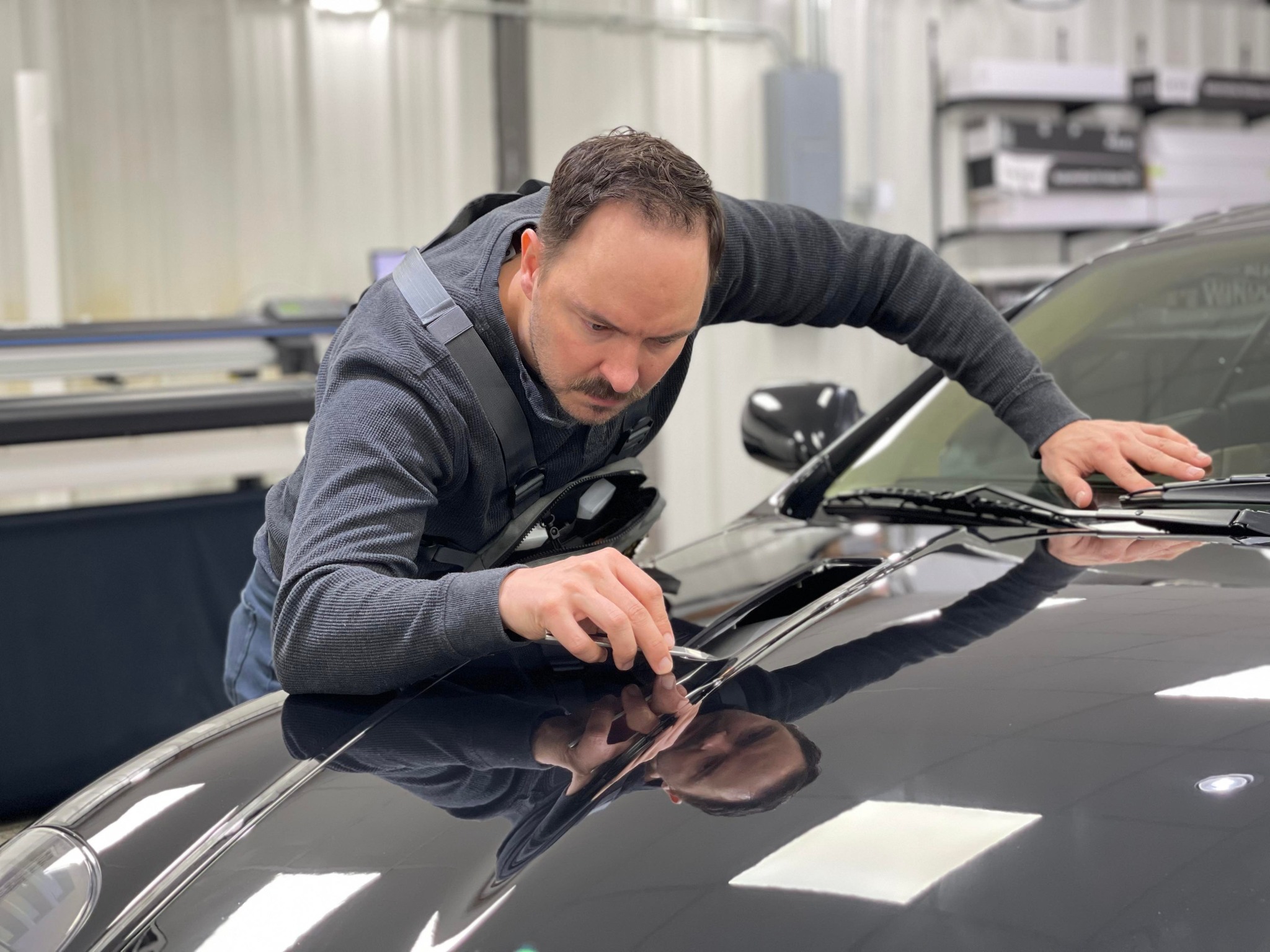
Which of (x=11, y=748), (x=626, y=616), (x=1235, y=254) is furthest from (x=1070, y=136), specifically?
(x=626, y=616)

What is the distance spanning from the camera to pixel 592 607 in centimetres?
106

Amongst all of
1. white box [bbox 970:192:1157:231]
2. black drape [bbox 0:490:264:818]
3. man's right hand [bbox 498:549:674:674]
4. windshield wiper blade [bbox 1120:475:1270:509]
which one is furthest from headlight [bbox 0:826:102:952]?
white box [bbox 970:192:1157:231]

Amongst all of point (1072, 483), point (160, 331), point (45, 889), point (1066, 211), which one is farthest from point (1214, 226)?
point (1066, 211)

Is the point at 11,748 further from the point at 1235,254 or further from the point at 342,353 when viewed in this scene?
the point at 1235,254

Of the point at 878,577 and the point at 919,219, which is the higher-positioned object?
the point at 919,219

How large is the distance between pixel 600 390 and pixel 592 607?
35 cm

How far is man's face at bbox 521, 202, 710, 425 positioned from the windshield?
0.52 m

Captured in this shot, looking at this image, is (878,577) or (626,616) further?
(878,577)

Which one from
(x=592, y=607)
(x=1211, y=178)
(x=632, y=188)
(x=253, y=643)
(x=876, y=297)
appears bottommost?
(x=253, y=643)

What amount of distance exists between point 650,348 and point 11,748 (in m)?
2.29

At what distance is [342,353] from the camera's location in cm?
133

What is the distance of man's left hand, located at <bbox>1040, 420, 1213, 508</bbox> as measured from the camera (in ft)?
4.66

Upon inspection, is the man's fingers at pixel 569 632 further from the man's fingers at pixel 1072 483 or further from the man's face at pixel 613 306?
the man's fingers at pixel 1072 483

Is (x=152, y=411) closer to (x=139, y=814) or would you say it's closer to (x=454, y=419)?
(x=454, y=419)
